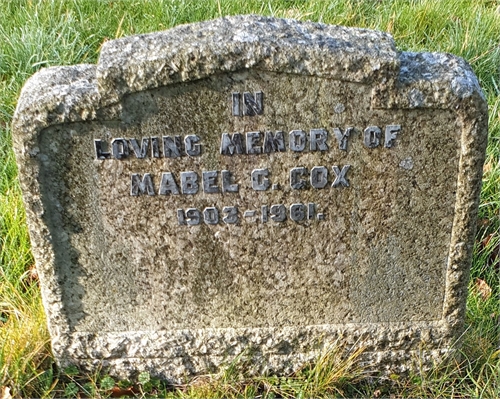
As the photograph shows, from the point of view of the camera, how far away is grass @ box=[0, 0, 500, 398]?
2.29m

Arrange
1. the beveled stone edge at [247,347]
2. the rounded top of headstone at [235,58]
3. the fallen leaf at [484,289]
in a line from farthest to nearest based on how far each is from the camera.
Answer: the fallen leaf at [484,289] → the beveled stone edge at [247,347] → the rounded top of headstone at [235,58]

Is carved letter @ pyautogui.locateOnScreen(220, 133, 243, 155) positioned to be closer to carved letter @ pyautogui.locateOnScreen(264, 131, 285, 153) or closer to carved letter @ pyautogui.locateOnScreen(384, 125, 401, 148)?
carved letter @ pyautogui.locateOnScreen(264, 131, 285, 153)

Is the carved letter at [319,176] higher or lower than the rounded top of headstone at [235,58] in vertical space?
lower

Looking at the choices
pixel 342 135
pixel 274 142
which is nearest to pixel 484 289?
pixel 342 135

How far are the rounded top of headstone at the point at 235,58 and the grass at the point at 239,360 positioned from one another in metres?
1.01

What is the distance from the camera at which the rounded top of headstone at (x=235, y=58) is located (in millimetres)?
1815

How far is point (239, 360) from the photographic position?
233cm

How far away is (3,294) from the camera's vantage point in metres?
2.59

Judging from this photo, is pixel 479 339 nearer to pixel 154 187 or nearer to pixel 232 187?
pixel 232 187

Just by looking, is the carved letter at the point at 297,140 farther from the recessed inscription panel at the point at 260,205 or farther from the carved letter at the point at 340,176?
the carved letter at the point at 340,176

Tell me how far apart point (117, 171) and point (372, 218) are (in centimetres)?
81

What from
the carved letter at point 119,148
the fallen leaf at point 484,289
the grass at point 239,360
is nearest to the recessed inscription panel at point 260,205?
the carved letter at point 119,148

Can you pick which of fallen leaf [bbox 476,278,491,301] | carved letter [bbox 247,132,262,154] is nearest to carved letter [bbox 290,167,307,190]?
carved letter [bbox 247,132,262,154]

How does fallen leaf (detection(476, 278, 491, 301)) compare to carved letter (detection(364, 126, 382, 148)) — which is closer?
carved letter (detection(364, 126, 382, 148))
